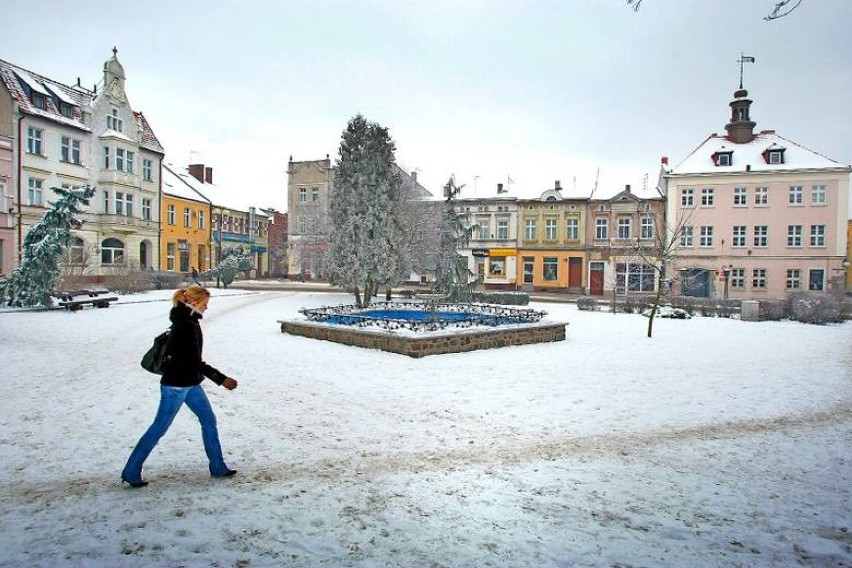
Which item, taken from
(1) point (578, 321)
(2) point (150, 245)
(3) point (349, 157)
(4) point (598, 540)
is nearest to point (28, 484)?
(4) point (598, 540)

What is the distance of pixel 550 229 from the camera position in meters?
42.9

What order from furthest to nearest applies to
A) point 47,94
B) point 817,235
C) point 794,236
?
1. point 794,236
2. point 817,235
3. point 47,94

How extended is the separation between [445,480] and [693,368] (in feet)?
26.8

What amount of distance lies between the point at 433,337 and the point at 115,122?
3240 centimetres

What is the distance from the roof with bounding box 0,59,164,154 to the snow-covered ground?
23.7 metres

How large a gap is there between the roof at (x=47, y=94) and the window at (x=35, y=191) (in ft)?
11.3

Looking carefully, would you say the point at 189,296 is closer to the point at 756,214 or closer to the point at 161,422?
the point at 161,422

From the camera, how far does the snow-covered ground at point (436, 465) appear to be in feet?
13.7

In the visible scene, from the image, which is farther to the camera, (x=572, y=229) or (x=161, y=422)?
(x=572, y=229)

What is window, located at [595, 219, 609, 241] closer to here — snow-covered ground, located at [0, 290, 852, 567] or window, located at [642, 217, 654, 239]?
window, located at [642, 217, 654, 239]

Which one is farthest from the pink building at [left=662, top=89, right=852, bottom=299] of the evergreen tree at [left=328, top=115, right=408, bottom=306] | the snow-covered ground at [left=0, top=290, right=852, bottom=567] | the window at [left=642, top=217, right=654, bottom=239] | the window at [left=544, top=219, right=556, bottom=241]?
the snow-covered ground at [left=0, top=290, right=852, bottom=567]

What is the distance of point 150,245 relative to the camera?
3919cm

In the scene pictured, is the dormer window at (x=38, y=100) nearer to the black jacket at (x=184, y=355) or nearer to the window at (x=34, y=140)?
the window at (x=34, y=140)

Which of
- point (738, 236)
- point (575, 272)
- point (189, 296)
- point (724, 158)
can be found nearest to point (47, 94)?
point (189, 296)
